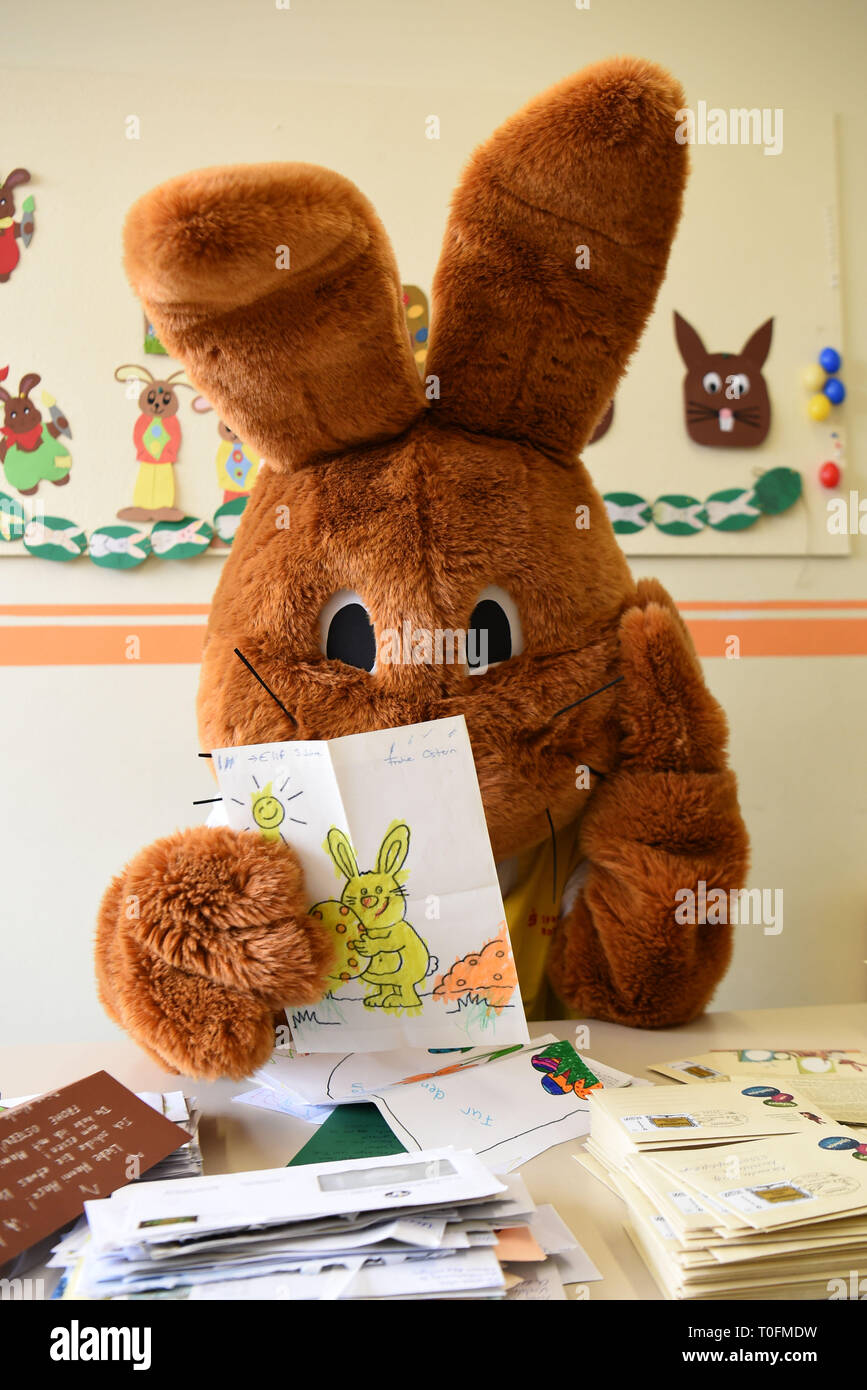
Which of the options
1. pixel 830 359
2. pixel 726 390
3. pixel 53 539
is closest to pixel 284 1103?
pixel 53 539

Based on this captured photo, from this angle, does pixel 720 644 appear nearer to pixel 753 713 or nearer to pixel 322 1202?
pixel 753 713

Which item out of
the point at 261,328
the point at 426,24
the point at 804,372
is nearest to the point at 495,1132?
the point at 261,328

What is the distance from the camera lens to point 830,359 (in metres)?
1.91

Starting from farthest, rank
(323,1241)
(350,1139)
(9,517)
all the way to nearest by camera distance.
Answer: (9,517) → (350,1139) → (323,1241)

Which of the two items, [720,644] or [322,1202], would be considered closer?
[322,1202]

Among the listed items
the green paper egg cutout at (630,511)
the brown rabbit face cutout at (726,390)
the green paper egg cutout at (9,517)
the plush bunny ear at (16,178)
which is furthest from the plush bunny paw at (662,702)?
the plush bunny ear at (16,178)

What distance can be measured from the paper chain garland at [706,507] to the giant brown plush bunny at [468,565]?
77 centimetres

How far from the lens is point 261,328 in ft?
3.09

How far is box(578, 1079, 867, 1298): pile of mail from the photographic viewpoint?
0.61 m

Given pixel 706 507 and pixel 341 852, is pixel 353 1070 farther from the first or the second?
pixel 706 507

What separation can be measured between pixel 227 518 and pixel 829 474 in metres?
1.13

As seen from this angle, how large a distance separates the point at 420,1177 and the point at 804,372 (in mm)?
1704

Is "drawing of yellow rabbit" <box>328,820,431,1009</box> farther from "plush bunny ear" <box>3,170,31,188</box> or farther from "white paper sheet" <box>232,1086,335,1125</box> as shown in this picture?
"plush bunny ear" <box>3,170,31,188</box>

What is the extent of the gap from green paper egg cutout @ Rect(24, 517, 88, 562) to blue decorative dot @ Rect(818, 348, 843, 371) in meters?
1.41
